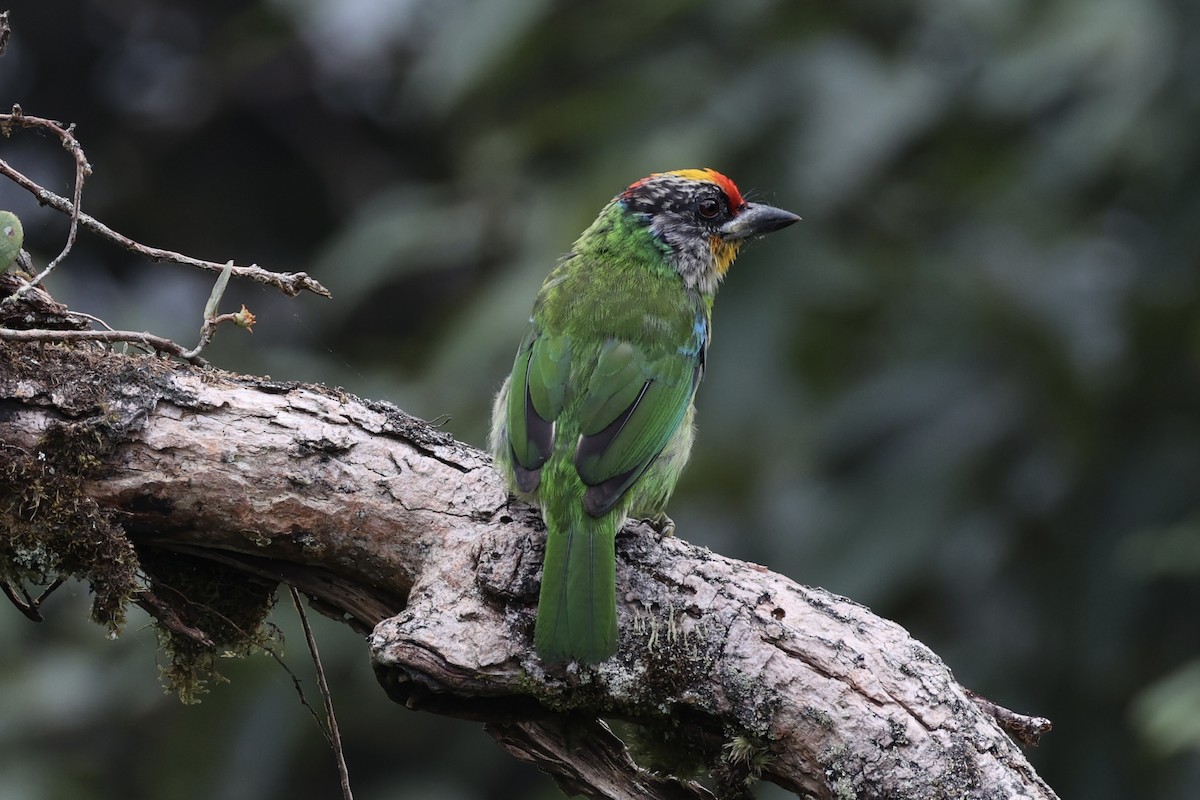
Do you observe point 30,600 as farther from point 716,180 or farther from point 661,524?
point 716,180

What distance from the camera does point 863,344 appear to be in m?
6.65

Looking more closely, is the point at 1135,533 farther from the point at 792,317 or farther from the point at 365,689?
the point at 365,689

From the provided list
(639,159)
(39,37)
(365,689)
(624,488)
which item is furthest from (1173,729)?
(39,37)

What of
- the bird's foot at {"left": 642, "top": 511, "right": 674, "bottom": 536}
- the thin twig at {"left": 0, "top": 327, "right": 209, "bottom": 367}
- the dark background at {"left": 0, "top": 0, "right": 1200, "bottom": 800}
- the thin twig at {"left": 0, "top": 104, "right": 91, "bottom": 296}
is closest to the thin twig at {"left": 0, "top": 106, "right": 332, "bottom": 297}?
the thin twig at {"left": 0, "top": 104, "right": 91, "bottom": 296}

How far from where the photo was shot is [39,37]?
8.84 metres

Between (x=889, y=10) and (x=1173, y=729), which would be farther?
(x=889, y=10)

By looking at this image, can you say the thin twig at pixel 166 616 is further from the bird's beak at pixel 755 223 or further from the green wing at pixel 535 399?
the bird's beak at pixel 755 223

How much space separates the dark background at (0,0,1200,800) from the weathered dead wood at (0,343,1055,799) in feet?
7.03

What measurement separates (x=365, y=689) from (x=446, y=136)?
377cm

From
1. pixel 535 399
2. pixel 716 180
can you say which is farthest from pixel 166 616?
pixel 716 180

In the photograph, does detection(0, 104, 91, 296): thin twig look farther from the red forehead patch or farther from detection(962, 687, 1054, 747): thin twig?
detection(962, 687, 1054, 747): thin twig

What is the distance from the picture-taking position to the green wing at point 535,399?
340 centimetres

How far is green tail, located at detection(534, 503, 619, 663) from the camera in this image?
286 cm

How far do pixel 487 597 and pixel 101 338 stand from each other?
101 cm
